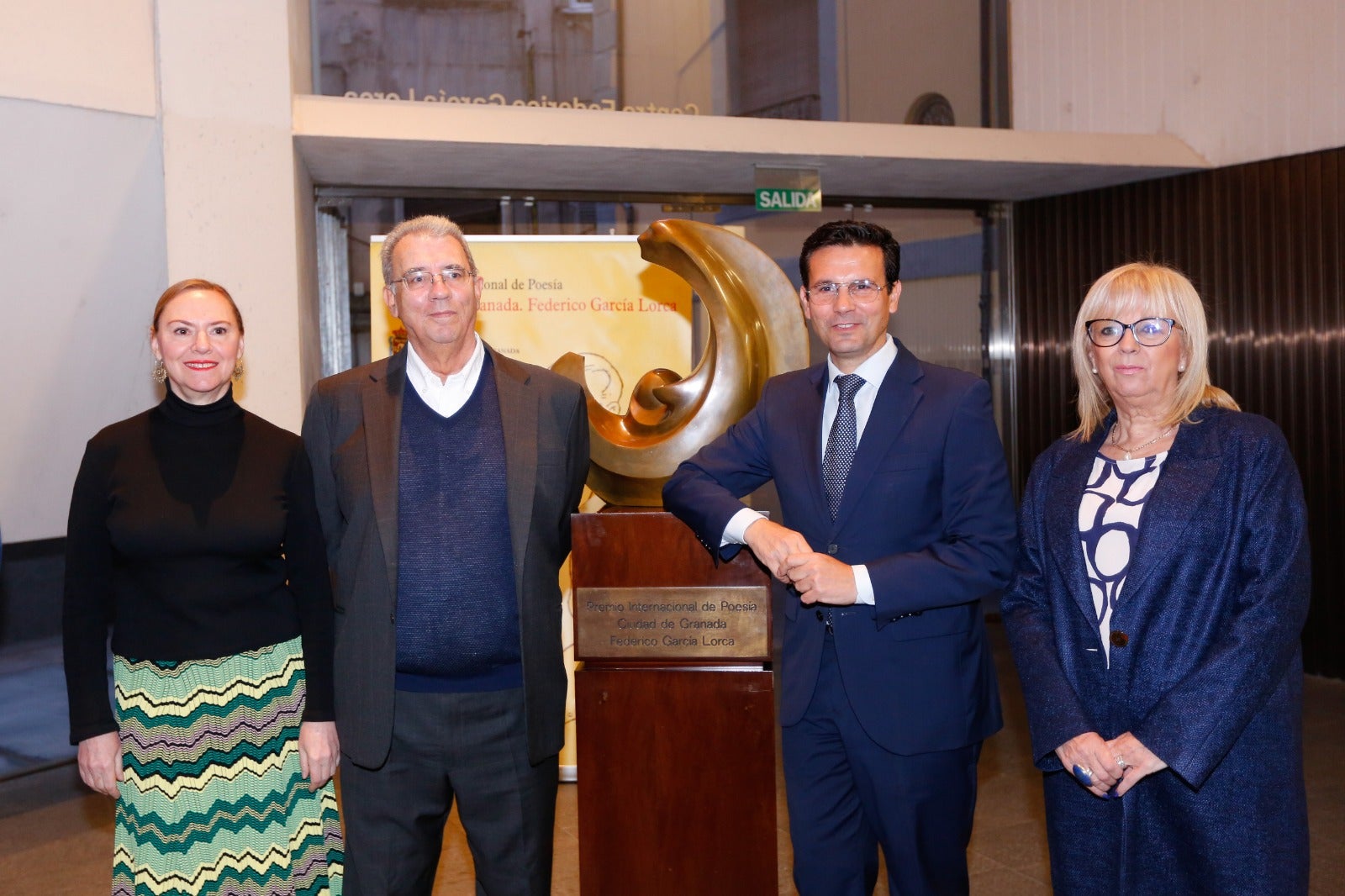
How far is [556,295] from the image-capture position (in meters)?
4.44

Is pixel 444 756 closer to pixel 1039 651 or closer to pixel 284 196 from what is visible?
pixel 1039 651

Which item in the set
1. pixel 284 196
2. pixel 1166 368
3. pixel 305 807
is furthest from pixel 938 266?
pixel 305 807

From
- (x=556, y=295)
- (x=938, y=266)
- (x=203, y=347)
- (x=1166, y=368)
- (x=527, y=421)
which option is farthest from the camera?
(x=938, y=266)

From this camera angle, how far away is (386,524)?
208cm

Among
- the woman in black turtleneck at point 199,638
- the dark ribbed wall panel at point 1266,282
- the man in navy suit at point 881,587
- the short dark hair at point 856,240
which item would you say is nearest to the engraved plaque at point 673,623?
the man in navy suit at point 881,587

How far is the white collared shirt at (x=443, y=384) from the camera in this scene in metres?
2.20

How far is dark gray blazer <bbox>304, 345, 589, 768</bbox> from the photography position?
6.84 ft

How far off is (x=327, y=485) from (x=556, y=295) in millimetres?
2331

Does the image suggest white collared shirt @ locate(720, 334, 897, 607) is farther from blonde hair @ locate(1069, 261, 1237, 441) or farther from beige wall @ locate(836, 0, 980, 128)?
beige wall @ locate(836, 0, 980, 128)

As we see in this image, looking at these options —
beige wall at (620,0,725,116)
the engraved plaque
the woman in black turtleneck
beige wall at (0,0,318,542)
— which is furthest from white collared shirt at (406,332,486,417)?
beige wall at (620,0,725,116)

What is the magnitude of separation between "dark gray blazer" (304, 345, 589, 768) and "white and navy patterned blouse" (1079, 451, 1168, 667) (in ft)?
3.21

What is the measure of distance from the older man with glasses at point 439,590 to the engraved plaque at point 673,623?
8.8 inches

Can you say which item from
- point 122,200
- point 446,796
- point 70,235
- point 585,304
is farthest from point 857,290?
point 70,235

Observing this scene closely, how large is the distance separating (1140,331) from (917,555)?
20.9 inches
